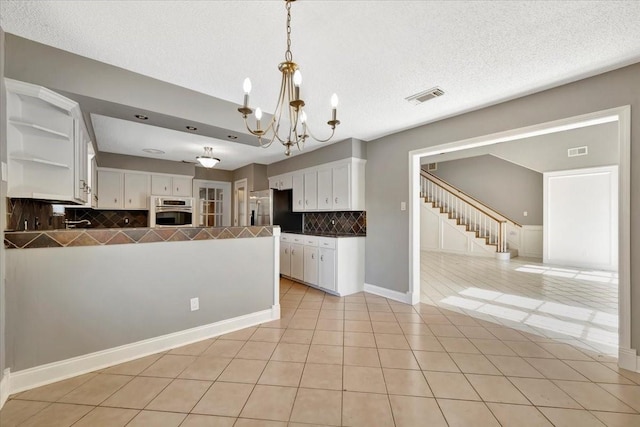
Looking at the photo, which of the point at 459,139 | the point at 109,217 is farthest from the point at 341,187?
the point at 109,217

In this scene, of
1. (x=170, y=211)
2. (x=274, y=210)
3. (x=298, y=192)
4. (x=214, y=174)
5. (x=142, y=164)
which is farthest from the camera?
(x=214, y=174)

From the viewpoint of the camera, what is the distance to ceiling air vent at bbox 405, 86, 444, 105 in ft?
8.50

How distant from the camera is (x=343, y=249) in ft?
13.4

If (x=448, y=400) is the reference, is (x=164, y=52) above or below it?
above

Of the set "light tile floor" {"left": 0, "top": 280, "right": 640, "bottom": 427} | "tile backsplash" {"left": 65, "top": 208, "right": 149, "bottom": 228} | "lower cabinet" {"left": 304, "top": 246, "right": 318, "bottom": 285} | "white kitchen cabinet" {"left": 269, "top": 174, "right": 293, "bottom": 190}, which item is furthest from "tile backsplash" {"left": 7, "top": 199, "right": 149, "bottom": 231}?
"lower cabinet" {"left": 304, "top": 246, "right": 318, "bottom": 285}

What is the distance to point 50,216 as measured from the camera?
127 inches

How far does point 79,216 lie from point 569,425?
6841 mm

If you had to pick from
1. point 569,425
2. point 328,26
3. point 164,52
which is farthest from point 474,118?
point 164,52

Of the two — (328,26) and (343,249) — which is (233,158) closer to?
(343,249)

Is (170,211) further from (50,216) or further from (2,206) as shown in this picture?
(2,206)

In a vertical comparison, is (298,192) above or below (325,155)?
below

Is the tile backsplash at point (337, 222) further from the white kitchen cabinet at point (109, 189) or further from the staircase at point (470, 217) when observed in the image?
the staircase at point (470, 217)

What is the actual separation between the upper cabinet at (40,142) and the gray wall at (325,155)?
2.96 meters

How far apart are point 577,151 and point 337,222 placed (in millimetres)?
5650
